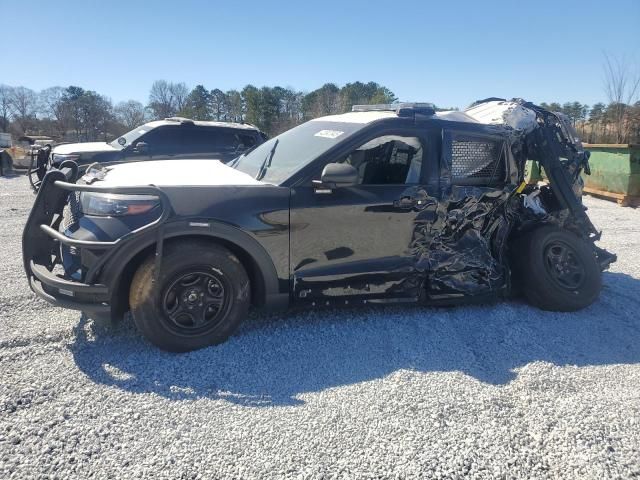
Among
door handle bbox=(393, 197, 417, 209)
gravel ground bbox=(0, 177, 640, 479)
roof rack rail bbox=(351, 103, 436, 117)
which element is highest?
roof rack rail bbox=(351, 103, 436, 117)

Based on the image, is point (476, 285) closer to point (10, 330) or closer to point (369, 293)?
point (369, 293)

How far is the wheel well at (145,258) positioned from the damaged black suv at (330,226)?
0.03 ft

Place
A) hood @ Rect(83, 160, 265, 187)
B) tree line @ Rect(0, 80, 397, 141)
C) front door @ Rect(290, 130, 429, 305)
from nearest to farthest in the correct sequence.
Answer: hood @ Rect(83, 160, 265, 187), front door @ Rect(290, 130, 429, 305), tree line @ Rect(0, 80, 397, 141)

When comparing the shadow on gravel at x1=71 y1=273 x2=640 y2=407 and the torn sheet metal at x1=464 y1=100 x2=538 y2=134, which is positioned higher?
the torn sheet metal at x1=464 y1=100 x2=538 y2=134

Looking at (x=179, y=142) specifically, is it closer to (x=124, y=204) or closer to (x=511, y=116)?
(x=124, y=204)

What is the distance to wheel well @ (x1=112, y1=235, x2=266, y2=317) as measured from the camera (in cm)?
315

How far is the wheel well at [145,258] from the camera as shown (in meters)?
3.15

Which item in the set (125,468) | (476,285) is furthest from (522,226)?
(125,468)

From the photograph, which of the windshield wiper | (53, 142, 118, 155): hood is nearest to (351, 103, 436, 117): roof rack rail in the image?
the windshield wiper

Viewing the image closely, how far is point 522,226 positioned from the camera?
443cm

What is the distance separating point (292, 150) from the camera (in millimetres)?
3980

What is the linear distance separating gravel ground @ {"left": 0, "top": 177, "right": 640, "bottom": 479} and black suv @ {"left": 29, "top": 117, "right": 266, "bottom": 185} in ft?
16.9

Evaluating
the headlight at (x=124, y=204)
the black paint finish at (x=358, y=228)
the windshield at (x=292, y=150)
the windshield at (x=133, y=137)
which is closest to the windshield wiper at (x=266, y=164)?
the windshield at (x=292, y=150)

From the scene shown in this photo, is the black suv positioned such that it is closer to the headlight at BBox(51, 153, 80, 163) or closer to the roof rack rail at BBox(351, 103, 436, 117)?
the headlight at BBox(51, 153, 80, 163)
